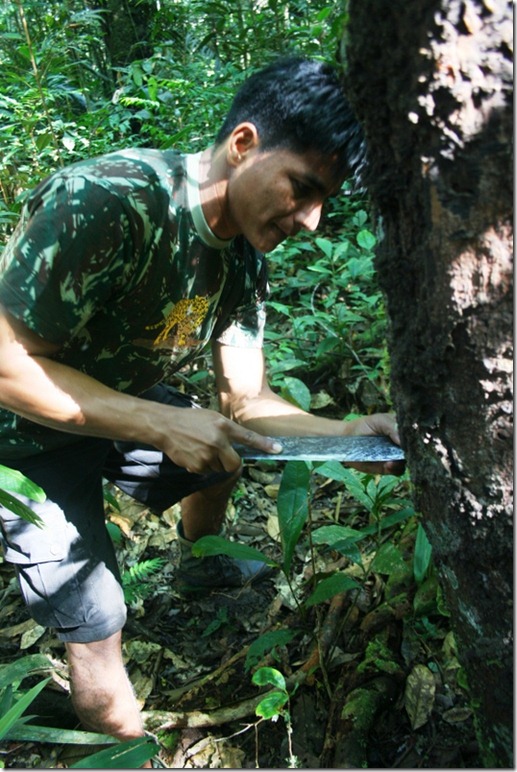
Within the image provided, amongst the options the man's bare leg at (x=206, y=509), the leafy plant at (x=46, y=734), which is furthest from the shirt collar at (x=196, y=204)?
the leafy plant at (x=46, y=734)

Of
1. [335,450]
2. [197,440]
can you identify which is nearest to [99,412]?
[197,440]

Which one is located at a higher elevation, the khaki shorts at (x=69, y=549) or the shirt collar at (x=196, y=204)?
the shirt collar at (x=196, y=204)

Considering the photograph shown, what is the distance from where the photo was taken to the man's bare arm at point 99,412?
1678mm

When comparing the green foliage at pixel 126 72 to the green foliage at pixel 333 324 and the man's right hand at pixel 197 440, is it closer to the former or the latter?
the green foliage at pixel 333 324

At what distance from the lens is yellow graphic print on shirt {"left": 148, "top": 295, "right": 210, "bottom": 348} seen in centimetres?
198

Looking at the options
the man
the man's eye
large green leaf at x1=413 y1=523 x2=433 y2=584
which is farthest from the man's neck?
large green leaf at x1=413 y1=523 x2=433 y2=584

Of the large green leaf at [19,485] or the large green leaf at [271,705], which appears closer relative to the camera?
the large green leaf at [19,485]

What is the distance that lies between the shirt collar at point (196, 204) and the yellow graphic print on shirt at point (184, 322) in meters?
0.19

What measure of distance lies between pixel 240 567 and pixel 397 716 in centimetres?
100

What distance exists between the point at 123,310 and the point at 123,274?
16 cm

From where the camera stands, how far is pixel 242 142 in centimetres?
177

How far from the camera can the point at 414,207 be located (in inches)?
42.6

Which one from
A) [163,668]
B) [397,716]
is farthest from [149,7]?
[397,716]

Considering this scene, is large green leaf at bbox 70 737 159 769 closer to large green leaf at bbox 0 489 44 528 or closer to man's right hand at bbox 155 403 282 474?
large green leaf at bbox 0 489 44 528
